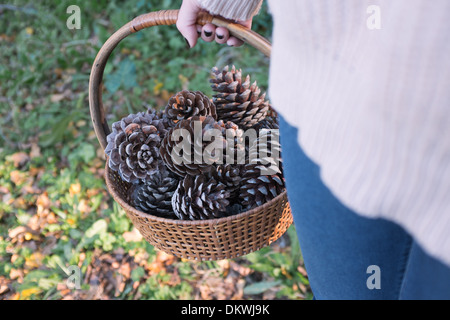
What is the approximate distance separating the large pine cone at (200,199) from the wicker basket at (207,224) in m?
0.05

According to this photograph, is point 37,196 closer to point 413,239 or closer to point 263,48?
point 263,48

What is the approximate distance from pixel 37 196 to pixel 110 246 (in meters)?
0.51

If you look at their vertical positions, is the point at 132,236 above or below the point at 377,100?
below

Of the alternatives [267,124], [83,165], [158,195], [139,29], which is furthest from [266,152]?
[83,165]

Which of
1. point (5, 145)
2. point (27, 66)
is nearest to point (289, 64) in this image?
point (5, 145)

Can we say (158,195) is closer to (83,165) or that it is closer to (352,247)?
(352,247)

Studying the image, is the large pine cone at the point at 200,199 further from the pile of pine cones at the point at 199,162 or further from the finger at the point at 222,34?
the finger at the point at 222,34

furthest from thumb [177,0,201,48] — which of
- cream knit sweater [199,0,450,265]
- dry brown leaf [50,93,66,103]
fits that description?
dry brown leaf [50,93,66,103]

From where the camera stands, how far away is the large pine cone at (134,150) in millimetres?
936

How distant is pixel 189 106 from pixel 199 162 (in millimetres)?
192

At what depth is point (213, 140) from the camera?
0.89 metres

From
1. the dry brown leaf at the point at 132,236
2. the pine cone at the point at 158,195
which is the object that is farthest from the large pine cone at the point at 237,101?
the dry brown leaf at the point at 132,236

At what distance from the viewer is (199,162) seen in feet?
2.95

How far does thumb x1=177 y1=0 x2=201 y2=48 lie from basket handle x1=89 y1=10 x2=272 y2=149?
0.05 ft
